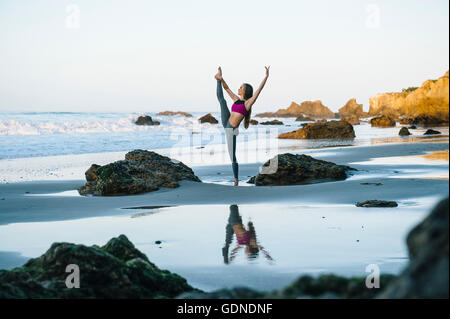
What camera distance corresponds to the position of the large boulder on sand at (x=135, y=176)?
9633 millimetres

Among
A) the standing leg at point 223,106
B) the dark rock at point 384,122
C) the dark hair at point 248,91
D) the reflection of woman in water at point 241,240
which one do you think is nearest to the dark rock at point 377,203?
the reflection of woman in water at point 241,240

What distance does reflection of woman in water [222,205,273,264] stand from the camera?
484 centimetres

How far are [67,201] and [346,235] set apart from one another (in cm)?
492

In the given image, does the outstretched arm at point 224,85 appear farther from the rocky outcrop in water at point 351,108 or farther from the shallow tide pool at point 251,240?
the rocky outcrop in water at point 351,108

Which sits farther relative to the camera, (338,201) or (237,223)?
(338,201)

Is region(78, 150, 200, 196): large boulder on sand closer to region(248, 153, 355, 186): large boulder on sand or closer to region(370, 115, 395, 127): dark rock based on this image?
region(248, 153, 355, 186): large boulder on sand

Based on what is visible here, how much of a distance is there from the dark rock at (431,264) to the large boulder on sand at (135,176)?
7.94m

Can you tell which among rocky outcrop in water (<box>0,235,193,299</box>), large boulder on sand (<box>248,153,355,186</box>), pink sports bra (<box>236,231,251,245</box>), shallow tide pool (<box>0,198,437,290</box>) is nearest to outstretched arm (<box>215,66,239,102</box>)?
large boulder on sand (<box>248,153,355,186</box>)

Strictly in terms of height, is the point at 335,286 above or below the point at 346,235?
above

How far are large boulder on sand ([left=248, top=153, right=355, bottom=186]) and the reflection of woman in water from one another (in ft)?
11.3

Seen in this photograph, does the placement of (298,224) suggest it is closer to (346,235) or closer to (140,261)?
(346,235)

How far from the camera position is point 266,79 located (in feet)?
32.9

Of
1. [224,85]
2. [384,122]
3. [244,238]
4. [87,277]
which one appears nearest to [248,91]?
[224,85]

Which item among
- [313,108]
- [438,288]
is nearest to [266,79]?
[438,288]
